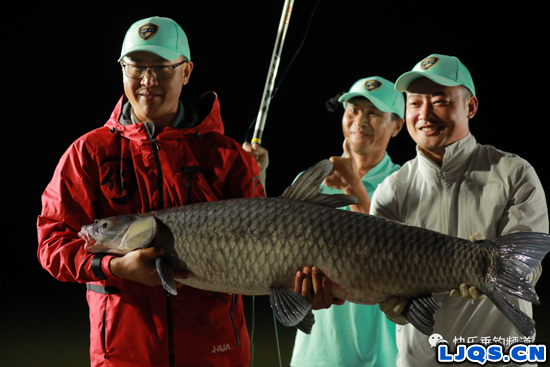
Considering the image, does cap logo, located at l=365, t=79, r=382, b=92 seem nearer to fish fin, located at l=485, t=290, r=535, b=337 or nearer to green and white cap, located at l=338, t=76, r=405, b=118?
green and white cap, located at l=338, t=76, r=405, b=118

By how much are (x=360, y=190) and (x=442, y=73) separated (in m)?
0.63

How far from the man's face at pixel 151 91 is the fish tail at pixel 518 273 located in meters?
1.13

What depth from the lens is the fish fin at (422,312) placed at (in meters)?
1.51

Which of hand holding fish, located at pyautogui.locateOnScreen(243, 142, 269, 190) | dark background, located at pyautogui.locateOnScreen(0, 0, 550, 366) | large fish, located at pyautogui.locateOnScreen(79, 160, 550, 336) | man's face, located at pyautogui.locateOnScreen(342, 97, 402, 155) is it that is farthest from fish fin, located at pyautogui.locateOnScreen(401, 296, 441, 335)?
dark background, located at pyautogui.locateOnScreen(0, 0, 550, 366)

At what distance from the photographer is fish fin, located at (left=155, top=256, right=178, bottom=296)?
146 cm

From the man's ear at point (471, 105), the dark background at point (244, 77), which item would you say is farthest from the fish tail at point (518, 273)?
the dark background at point (244, 77)

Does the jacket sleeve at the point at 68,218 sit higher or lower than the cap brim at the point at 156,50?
lower

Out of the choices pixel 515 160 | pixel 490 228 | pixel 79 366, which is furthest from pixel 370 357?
pixel 79 366

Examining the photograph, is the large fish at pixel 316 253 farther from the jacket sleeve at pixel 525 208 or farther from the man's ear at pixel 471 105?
the man's ear at pixel 471 105

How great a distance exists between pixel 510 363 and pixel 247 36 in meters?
4.15

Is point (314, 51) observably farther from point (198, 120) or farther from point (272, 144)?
point (198, 120)

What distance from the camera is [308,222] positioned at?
1537 mm

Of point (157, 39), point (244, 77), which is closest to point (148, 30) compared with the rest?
point (157, 39)

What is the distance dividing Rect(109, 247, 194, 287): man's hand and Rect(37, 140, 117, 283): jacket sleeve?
0.12 feet
